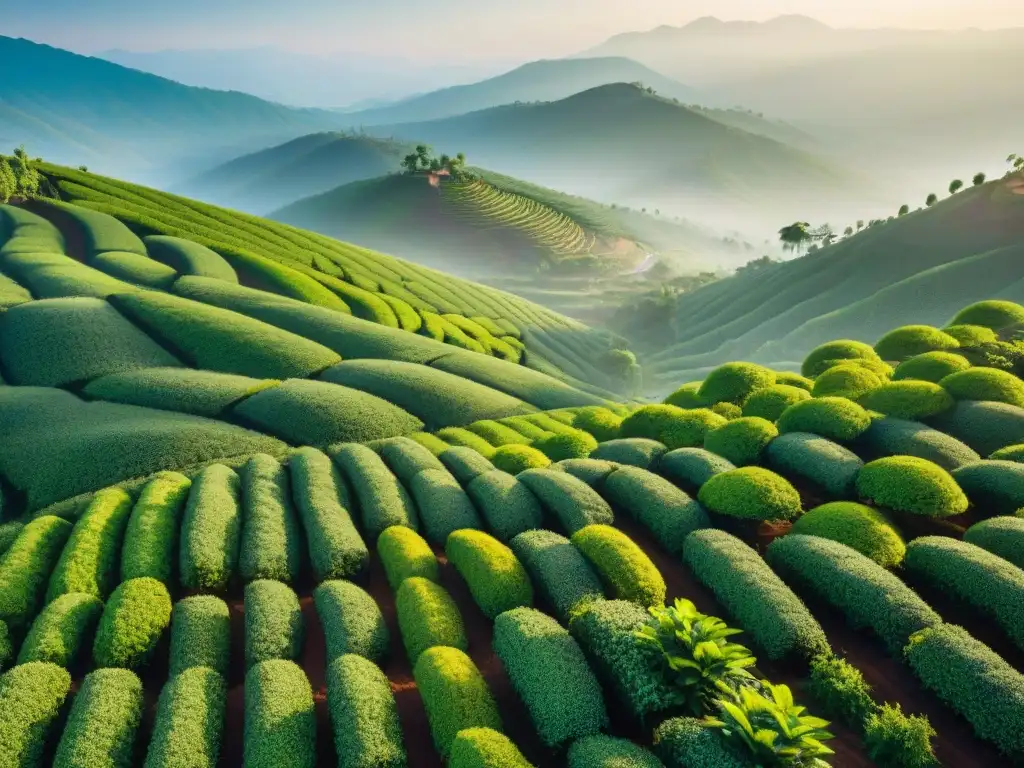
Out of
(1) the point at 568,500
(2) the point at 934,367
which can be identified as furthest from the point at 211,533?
(2) the point at 934,367

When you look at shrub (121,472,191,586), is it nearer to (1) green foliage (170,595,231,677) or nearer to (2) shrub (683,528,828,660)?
(1) green foliage (170,595,231,677)

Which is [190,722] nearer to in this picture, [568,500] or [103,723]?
[103,723]

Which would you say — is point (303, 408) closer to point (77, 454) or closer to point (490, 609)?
Result: point (77, 454)

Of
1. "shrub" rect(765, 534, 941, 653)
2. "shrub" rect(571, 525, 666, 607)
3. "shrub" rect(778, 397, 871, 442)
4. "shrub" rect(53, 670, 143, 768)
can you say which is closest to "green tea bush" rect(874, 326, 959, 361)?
"shrub" rect(778, 397, 871, 442)

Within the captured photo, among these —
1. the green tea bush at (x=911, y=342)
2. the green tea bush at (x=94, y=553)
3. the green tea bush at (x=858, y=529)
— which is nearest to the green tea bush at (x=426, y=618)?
the green tea bush at (x=94, y=553)

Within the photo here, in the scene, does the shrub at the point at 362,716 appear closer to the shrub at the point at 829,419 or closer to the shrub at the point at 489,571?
the shrub at the point at 489,571

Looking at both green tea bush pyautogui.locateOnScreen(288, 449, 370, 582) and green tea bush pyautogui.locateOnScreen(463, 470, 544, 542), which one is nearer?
green tea bush pyautogui.locateOnScreen(288, 449, 370, 582)
